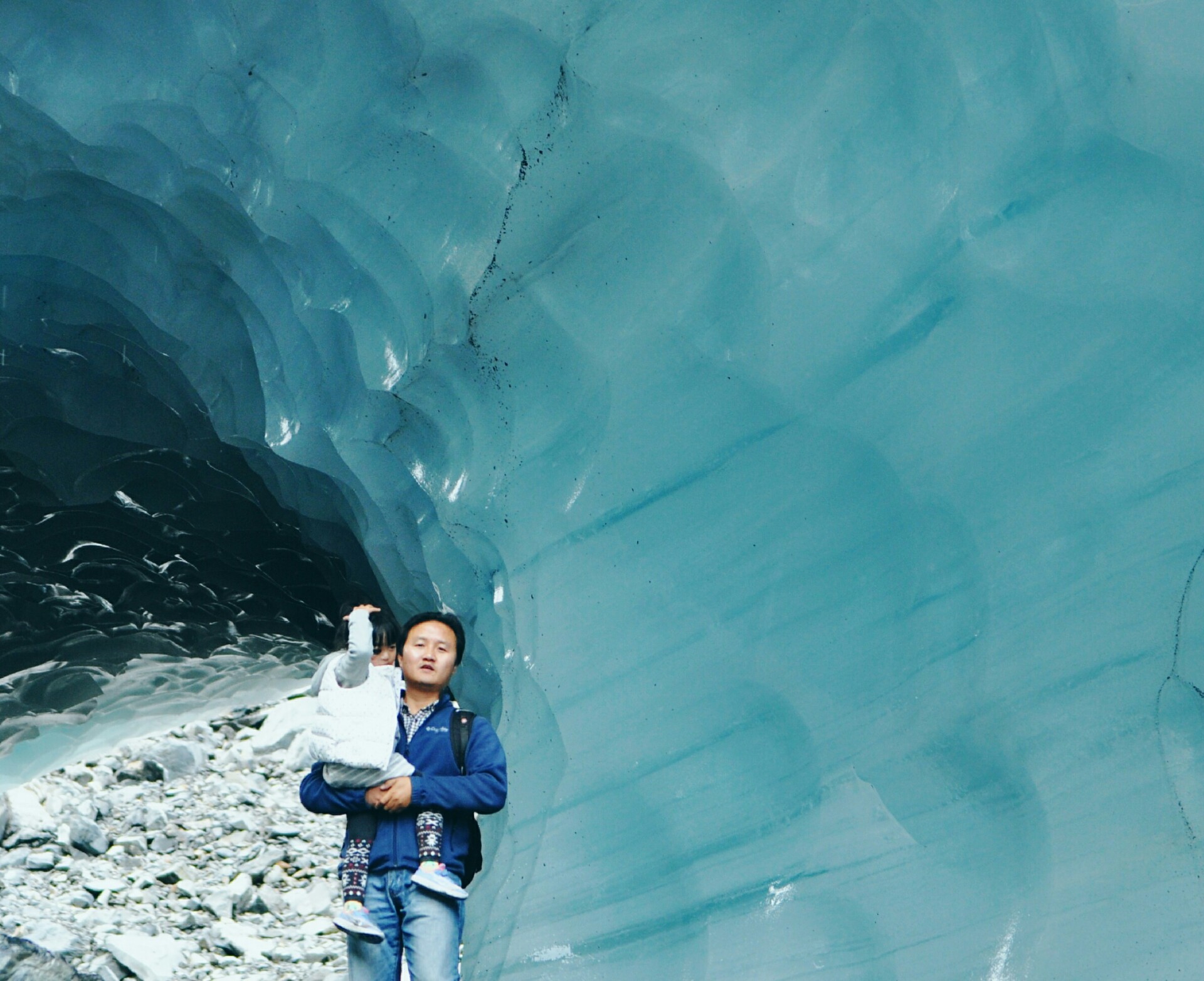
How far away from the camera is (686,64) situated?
213 cm

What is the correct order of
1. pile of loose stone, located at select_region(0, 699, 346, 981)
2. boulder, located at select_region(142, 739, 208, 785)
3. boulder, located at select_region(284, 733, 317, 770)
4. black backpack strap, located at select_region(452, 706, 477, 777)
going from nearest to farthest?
black backpack strap, located at select_region(452, 706, 477, 777), pile of loose stone, located at select_region(0, 699, 346, 981), boulder, located at select_region(142, 739, 208, 785), boulder, located at select_region(284, 733, 317, 770)

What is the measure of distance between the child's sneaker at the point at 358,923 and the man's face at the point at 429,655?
0.39 meters

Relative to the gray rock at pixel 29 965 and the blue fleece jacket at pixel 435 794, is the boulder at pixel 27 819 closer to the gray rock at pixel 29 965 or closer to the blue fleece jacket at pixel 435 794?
the gray rock at pixel 29 965

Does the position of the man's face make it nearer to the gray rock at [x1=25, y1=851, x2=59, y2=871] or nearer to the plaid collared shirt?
the plaid collared shirt

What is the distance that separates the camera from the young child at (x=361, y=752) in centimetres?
200

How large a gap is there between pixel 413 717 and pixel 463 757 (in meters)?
0.13

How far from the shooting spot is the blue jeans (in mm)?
2023

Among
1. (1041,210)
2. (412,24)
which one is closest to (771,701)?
(1041,210)

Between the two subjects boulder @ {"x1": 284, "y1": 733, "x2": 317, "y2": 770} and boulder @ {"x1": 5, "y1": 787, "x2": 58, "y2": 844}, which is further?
boulder @ {"x1": 284, "y1": 733, "x2": 317, "y2": 770}

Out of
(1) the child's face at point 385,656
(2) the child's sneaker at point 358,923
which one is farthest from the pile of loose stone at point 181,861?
(2) the child's sneaker at point 358,923

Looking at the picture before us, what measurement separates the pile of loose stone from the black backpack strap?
256 cm

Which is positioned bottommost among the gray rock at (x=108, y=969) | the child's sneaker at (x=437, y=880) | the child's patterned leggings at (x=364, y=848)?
the child's sneaker at (x=437, y=880)

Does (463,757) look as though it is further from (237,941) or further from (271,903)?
(271,903)

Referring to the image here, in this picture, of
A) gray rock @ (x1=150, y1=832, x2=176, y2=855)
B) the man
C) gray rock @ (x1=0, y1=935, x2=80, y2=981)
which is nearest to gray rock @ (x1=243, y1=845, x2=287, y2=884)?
gray rock @ (x1=150, y1=832, x2=176, y2=855)
